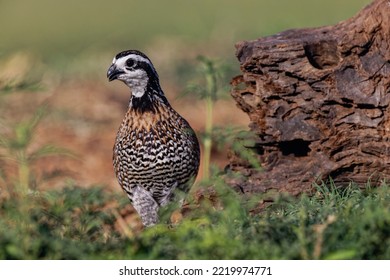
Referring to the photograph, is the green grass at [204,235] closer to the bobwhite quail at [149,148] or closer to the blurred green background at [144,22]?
the bobwhite quail at [149,148]

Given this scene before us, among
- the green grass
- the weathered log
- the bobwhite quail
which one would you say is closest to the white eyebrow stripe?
the bobwhite quail

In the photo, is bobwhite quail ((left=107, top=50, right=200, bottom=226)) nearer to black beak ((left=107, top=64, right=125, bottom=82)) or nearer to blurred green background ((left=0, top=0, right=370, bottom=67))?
black beak ((left=107, top=64, right=125, bottom=82))

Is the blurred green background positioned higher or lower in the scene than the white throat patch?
higher

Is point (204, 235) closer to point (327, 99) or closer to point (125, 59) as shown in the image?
point (327, 99)

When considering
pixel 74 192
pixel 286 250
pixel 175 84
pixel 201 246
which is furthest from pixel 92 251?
pixel 175 84

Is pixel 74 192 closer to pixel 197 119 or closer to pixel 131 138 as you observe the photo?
pixel 131 138

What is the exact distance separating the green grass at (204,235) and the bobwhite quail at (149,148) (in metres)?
1.19

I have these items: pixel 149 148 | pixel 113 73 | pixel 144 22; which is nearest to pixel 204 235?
pixel 149 148

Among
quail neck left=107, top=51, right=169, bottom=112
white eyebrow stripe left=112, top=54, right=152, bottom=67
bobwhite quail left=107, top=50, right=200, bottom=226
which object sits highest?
white eyebrow stripe left=112, top=54, right=152, bottom=67

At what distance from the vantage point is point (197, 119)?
42.1ft

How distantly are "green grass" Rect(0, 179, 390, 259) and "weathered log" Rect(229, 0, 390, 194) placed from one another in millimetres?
1071

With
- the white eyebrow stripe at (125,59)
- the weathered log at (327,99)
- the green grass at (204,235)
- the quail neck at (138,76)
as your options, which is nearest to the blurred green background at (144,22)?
the quail neck at (138,76)

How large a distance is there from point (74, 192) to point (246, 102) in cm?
155

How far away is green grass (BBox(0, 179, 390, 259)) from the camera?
6.09 meters
